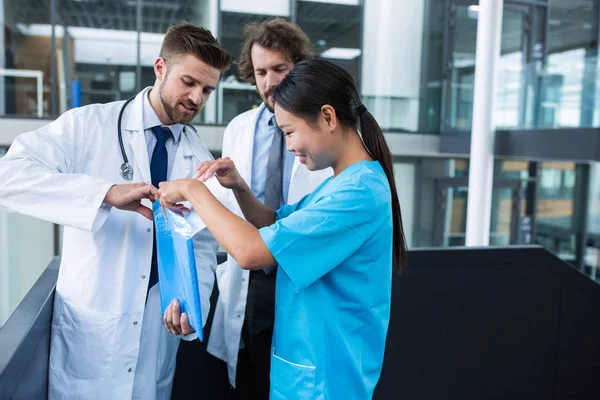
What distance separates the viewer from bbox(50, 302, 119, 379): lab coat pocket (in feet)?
4.31

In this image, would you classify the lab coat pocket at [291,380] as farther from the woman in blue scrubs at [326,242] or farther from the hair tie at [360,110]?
the hair tie at [360,110]

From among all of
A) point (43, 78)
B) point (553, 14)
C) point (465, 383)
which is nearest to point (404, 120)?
point (553, 14)

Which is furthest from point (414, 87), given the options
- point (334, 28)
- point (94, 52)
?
point (94, 52)

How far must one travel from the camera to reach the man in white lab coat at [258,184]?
1705 mm

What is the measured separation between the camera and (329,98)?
114 cm

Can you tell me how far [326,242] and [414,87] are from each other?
750 cm

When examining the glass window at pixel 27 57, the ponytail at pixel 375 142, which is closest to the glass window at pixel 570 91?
the ponytail at pixel 375 142

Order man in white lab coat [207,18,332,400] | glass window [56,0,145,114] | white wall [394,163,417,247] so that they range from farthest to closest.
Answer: white wall [394,163,417,247] → glass window [56,0,145,114] → man in white lab coat [207,18,332,400]

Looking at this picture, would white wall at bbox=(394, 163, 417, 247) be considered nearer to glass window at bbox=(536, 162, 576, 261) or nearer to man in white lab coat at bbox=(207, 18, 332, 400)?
glass window at bbox=(536, 162, 576, 261)

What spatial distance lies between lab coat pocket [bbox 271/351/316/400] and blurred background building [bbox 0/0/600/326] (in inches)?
187

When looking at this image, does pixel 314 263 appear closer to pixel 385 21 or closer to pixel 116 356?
pixel 116 356

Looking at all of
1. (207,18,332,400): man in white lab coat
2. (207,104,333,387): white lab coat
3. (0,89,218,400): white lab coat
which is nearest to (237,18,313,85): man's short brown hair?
(207,18,332,400): man in white lab coat

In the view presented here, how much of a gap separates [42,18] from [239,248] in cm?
677

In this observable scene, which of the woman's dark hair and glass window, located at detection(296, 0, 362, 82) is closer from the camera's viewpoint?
the woman's dark hair
